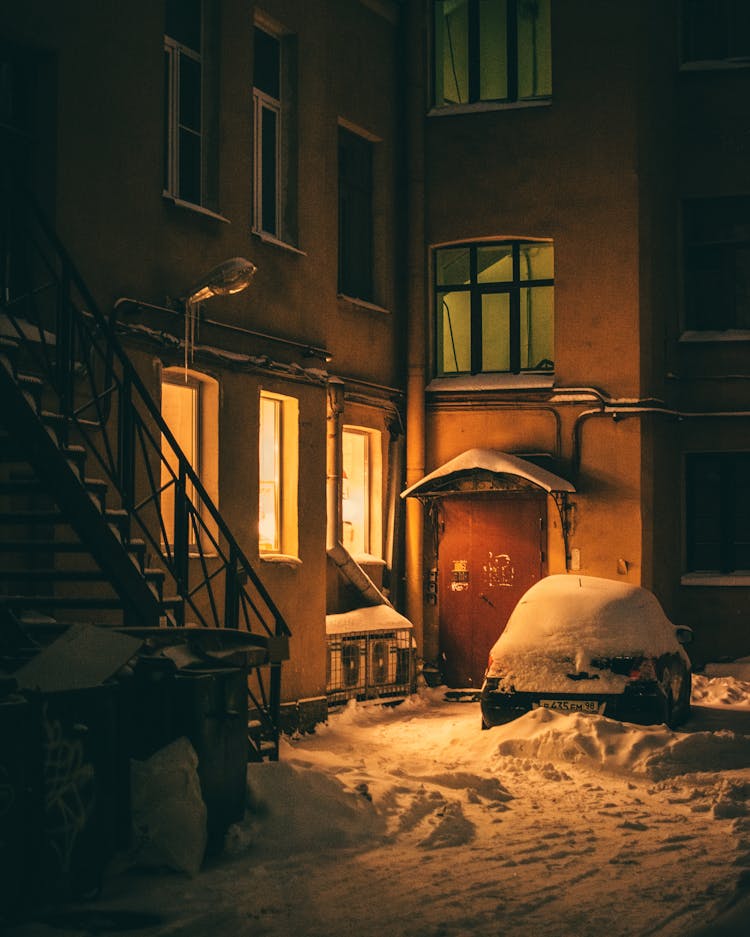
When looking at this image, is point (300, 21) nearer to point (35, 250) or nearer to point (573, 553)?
point (35, 250)

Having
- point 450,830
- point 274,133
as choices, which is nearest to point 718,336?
point 274,133

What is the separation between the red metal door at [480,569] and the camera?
20.9 meters

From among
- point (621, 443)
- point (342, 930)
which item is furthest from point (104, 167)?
point (621, 443)

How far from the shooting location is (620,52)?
21.0 m

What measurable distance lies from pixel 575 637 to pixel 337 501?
Answer: 4.92m

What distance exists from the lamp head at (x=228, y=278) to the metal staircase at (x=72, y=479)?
1143 mm

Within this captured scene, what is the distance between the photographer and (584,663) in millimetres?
14305

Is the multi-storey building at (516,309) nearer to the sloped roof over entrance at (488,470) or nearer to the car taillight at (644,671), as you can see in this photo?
the sloped roof over entrance at (488,470)

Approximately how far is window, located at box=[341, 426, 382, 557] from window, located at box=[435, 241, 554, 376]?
1.89m

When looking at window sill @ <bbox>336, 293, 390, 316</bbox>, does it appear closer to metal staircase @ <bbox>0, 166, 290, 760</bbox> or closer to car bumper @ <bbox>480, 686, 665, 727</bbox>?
metal staircase @ <bbox>0, 166, 290, 760</bbox>

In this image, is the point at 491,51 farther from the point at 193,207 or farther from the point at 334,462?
the point at 193,207

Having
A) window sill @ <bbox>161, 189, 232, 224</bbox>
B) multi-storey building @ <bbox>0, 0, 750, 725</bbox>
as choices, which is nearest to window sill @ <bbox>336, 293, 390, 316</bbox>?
multi-storey building @ <bbox>0, 0, 750, 725</bbox>

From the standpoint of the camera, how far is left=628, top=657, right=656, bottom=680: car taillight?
14242 mm

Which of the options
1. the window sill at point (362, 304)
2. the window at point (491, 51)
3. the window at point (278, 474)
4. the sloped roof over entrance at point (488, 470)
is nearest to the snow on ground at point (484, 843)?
the window at point (278, 474)
